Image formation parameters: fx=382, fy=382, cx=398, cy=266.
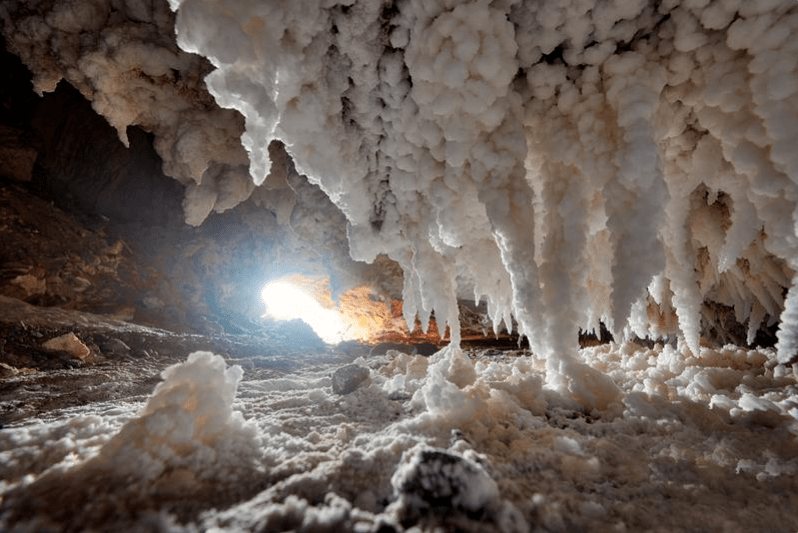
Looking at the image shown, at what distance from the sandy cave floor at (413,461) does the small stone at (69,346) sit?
2089 mm

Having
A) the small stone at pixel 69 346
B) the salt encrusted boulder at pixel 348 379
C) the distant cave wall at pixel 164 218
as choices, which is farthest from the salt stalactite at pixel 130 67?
the salt encrusted boulder at pixel 348 379

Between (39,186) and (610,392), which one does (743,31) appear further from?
(39,186)

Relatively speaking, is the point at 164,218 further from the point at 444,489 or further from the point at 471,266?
the point at 444,489

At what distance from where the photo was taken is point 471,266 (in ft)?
12.3

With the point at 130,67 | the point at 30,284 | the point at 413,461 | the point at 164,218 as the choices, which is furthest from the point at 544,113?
the point at 164,218

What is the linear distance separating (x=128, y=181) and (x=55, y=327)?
459cm

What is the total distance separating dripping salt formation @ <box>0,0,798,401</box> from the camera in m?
1.98

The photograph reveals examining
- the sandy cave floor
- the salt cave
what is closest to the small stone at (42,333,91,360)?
the salt cave

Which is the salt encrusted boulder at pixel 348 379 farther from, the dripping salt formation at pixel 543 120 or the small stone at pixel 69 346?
the small stone at pixel 69 346

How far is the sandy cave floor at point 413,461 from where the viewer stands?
1.15 m

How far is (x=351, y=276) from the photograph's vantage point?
27.6ft

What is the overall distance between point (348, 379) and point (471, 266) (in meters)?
1.62

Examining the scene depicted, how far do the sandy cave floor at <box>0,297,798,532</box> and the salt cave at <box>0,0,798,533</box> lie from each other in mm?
11

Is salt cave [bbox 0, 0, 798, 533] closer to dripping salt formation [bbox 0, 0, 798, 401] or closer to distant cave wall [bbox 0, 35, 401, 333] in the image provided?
dripping salt formation [bbox 0, 0, 798, 401]
